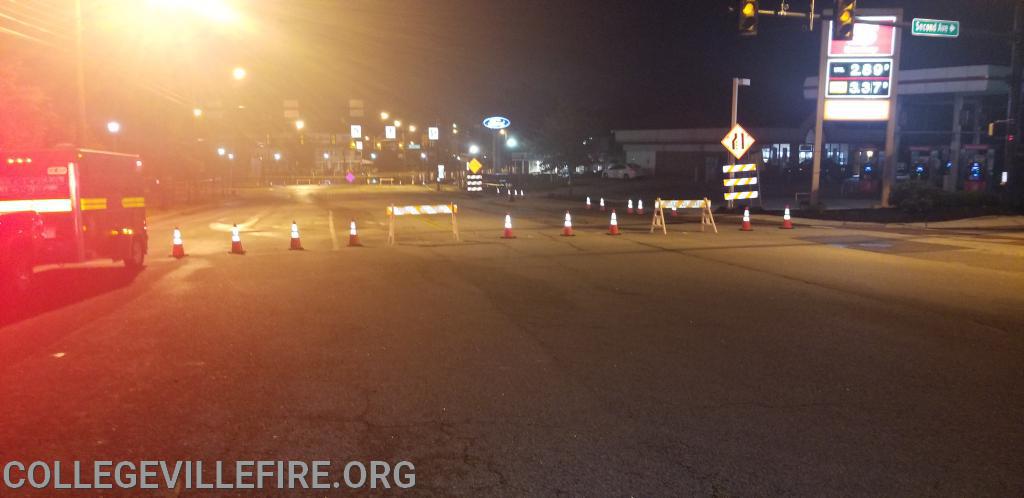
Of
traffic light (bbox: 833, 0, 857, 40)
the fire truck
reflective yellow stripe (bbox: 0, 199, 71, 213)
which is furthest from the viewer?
traffic light (bbox: 833, 0, 857, 40)

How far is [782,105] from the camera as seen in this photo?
64750 millimetres


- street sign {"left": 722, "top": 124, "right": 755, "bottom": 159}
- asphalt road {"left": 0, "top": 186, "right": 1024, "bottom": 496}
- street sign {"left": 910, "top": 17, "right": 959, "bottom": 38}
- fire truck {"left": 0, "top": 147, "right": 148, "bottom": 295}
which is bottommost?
asphalt road {"left": 0, "top": 186, "right": 1024, "bottom": 496}

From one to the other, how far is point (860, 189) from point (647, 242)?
27962 millimetres

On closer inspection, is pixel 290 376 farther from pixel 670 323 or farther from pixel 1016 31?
pixel 1016 31

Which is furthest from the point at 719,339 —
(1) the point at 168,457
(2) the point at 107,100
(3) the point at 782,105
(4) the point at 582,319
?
(3) the point at 782,105

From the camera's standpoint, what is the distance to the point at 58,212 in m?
13.0

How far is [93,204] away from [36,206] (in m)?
0.95

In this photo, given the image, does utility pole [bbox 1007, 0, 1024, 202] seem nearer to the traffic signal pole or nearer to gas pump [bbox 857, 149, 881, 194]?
the traffic signal pole

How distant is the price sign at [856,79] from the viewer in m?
29.0

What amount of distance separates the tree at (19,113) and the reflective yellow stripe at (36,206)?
25.1 ft

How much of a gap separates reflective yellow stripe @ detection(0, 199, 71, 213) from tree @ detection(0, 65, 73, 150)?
7650mm

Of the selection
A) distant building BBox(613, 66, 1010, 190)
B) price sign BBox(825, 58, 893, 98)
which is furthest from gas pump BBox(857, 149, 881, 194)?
price sign BBox(825, 58, 893, 98)

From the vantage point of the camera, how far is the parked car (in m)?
62.2

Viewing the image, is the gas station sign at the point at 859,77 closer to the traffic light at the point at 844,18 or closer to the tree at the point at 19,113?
the traffic light at the point at 844,18
